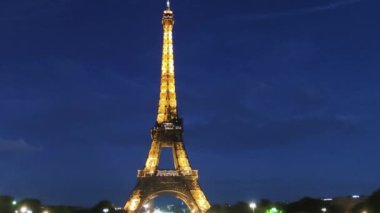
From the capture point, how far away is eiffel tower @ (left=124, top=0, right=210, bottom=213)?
9381cm

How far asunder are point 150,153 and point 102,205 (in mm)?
12061

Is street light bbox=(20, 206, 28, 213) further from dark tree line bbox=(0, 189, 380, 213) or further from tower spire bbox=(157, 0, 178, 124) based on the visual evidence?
tower spire bbox=(157, 0, 178, 124)

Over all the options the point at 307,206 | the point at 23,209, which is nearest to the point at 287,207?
the point at 307,206

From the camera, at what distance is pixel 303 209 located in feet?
271

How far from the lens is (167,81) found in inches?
3816

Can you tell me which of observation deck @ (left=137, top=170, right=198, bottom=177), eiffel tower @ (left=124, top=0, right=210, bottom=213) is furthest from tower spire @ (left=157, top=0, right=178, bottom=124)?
observation deck @ (left=137, top=170, right=198, bottom=177)

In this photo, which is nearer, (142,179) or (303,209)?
(303,209)

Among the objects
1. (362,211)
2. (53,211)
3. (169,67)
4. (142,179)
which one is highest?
(169,67)

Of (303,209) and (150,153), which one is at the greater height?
(150,153)

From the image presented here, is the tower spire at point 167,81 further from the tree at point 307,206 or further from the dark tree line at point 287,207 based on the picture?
the tree at point 307,206

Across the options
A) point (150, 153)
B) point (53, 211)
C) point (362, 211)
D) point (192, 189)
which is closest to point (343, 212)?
point (362, 211)

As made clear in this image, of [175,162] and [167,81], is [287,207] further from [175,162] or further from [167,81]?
[167,81]

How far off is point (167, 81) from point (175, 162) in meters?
11.2

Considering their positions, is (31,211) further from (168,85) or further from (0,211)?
(168,85)
